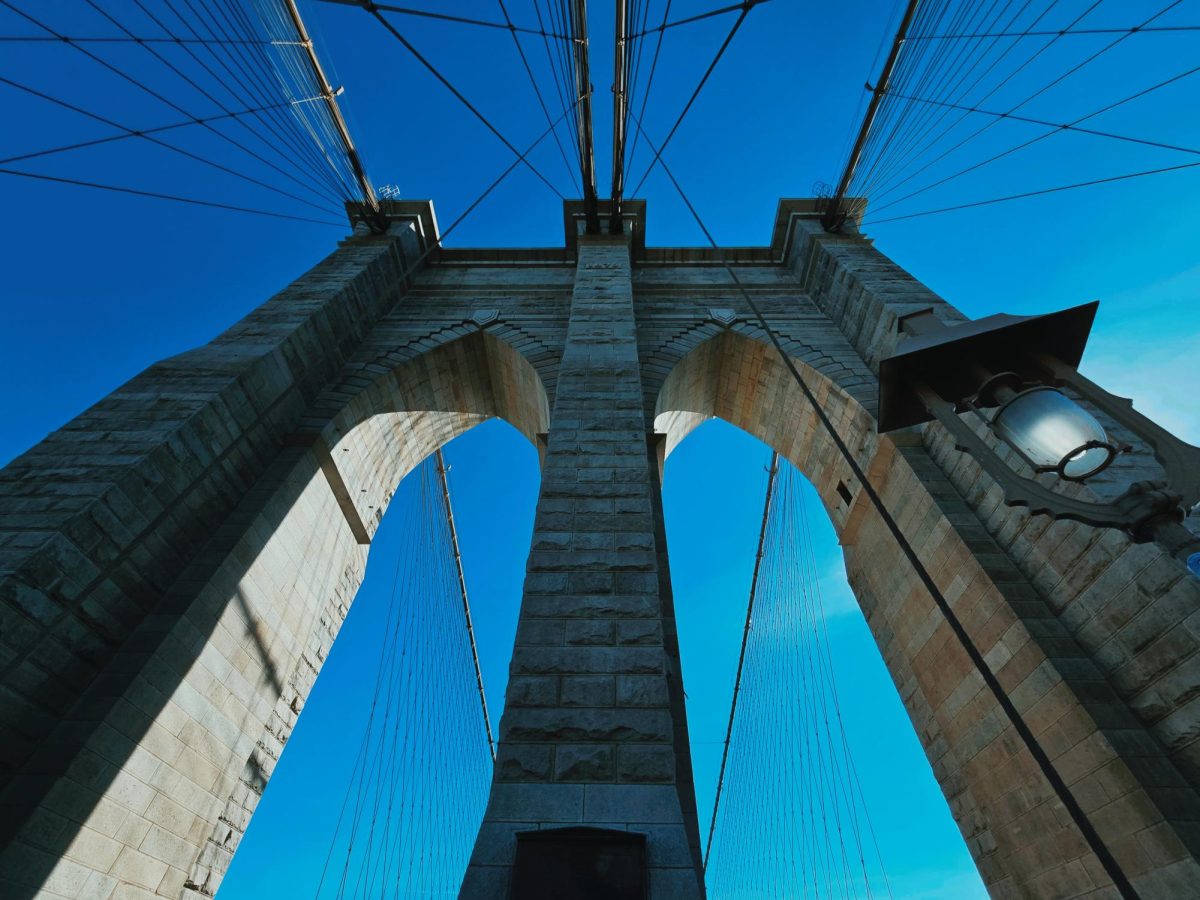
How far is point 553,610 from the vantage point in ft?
12.2

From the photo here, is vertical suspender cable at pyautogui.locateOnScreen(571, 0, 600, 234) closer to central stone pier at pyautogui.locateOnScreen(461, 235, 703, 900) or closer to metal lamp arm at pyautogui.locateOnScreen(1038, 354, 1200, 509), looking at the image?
central stone pier at pyautogui.locateOnScreen(461, 235, 703, 900)

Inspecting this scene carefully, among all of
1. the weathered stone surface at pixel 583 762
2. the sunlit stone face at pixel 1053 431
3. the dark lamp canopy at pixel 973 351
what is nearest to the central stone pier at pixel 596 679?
the weathered stone surface at pixel 583 762

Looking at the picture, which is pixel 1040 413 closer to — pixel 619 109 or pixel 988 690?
pixel 988 690

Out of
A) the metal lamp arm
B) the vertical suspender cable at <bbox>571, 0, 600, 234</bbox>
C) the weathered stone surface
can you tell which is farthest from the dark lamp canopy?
the vertical suspender cable at <bbox>571, 0, 600, 234</bbox>

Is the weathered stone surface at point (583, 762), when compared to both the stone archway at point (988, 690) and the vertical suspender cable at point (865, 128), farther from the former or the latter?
the vertical suspender cable at point (865, 128)

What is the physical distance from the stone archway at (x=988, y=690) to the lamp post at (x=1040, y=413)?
0.86 meters

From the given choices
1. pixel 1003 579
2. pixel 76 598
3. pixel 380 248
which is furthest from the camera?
pixel 380 248

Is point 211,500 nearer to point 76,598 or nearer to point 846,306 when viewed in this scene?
point 76,598

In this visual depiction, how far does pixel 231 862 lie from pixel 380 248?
7565 mm

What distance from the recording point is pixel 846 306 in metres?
8.38

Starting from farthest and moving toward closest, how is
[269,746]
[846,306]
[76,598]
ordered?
[846,306]
[269,746]
[76,598]

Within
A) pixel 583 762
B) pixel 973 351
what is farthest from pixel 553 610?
pixel 973 351

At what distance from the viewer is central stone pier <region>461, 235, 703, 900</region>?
8.86ft

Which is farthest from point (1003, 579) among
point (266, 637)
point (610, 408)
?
point (266, 637)
